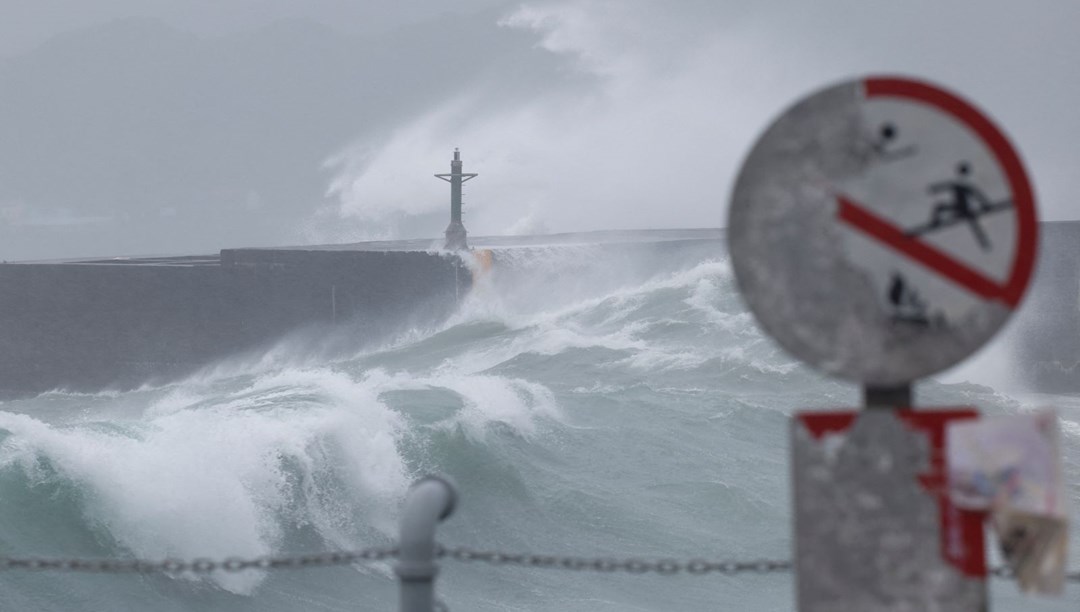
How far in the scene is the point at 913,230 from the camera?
6.10 feet

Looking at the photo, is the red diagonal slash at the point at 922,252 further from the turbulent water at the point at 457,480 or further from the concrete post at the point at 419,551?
the turbulent water at the point at 457,480

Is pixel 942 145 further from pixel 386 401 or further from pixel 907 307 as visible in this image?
pixel 386 401

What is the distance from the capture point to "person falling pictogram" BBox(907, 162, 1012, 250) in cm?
184

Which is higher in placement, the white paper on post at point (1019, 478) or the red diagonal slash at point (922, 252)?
the red diagonal slash at point (922, 252)

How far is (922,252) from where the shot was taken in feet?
6.09

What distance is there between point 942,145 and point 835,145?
145mm

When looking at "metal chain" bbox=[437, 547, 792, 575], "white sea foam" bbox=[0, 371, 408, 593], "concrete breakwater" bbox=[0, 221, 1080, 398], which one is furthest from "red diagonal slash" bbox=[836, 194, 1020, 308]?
"concrete breakwater" bbox=[0, 221, 1080, 398]

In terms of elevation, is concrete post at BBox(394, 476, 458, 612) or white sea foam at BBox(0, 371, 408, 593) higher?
concrete post at BBox(394, 476, 458, 612)

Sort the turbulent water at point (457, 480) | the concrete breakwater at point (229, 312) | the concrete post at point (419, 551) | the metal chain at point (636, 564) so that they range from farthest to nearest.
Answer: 1. the concrete breakwater at point (229, 312)
2. the turbulent water at point (457, 480)
3. the metal chain at point (636, 564)
4. the concrete post at point (419, 551)

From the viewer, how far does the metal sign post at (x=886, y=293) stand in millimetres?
1833

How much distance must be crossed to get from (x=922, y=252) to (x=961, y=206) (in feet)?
0.27

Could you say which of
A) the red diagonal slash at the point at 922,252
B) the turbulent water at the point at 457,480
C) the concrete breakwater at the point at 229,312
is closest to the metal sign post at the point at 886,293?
the red diagonal slash at the point at 922,252

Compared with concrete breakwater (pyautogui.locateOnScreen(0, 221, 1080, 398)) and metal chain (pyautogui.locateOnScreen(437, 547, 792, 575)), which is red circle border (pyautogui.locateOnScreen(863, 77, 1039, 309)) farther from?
concrete breakwater (pyautogui.locateOnScreen(0, 221, 1080, 398))

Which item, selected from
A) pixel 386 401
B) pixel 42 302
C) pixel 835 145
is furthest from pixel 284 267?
pixel 835 145
